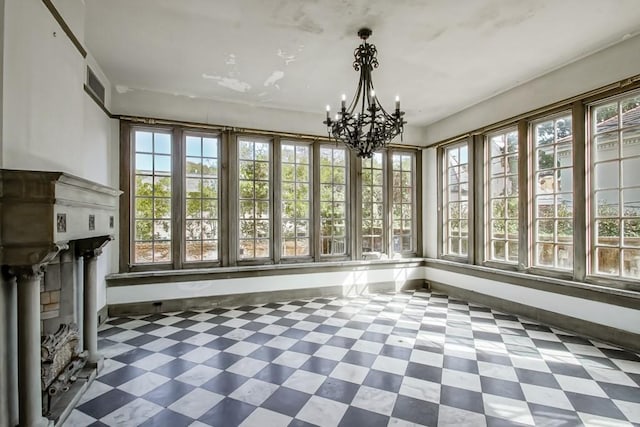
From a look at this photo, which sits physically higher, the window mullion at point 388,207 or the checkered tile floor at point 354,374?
the window mullion at point 388,207

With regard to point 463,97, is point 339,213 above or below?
below

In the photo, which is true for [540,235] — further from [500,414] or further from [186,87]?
[186,87]

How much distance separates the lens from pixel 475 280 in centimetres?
519

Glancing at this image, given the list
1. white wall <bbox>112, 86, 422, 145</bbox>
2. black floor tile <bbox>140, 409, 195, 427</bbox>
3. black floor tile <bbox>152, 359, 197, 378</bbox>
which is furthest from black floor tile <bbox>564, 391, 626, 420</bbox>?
white wall <bbox>112, 86, 422, 145</bbox>

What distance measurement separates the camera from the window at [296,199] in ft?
18.0

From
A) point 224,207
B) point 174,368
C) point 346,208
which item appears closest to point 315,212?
point 346,208

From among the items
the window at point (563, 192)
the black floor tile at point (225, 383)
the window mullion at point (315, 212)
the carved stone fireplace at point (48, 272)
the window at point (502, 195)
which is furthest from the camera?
the window mullion at point (315, 212)

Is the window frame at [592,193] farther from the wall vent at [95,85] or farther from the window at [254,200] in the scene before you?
the wall vent at [95,85]

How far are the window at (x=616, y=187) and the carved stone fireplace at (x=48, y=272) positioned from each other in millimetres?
4987

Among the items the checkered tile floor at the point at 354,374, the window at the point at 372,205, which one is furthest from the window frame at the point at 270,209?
the window at the point at 372,205

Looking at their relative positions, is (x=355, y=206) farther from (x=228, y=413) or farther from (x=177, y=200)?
(x=228, y=413)

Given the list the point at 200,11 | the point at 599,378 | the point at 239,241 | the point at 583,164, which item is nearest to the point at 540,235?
the point at 583,164

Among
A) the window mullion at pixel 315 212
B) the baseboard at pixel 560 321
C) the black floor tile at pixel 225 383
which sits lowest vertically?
the black floor tile at pixel 225 383

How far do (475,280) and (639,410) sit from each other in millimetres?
2955
